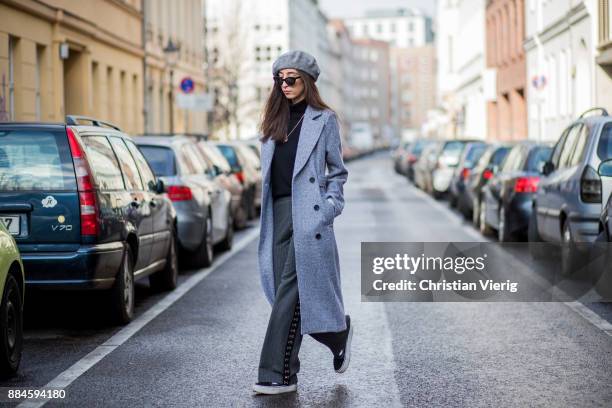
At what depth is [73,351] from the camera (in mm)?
8961

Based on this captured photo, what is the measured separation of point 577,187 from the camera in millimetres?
12805

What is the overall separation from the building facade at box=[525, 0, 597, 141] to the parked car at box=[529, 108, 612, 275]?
54.5 ft

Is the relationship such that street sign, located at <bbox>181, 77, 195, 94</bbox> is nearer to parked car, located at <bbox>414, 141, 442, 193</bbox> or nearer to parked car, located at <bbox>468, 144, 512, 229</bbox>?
parked car, located at <bbox>414, 141, 442, 193</bbox>

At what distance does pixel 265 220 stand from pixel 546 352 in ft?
8.66

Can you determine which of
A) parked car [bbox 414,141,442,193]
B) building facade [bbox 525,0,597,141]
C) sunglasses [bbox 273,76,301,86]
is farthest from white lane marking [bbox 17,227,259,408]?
parked car [bbox 414,141,442,193]

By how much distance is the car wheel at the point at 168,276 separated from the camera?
12.7 meters

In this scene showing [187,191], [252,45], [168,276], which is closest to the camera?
[168,276]

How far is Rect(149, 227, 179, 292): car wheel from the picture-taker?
1273cm

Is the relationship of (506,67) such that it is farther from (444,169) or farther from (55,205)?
(55,205)

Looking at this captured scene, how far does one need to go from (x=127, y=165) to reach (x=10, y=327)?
348 cm

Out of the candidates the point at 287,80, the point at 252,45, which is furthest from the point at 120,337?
the point at 252,45

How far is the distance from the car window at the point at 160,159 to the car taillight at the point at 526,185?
5130 millimetres

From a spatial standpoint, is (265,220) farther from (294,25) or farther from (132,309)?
(294,25)

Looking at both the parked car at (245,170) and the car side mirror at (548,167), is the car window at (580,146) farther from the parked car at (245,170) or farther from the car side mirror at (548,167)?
the parked car at (245,170)
